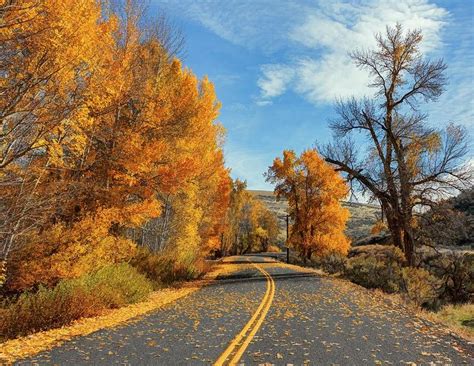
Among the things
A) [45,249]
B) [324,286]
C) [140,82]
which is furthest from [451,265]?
[45,249]

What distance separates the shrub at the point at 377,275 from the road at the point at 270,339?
6082mm

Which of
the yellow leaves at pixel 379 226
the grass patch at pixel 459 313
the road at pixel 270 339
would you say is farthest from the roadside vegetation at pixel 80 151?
the yellow leaves at pixel 379 226

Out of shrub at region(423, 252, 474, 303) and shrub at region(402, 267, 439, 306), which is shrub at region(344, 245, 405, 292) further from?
shrub at region(423, 252, 474, 303)

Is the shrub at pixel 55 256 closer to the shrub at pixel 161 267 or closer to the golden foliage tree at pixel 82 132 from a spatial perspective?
the golden foliage tree at pixel 82 132

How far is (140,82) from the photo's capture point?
14148 mm

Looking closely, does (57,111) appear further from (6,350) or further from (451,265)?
(451,265)

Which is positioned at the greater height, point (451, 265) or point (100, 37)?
point (100, 37)

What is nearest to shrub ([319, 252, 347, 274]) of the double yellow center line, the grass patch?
the grass patch

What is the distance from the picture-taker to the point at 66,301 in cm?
958

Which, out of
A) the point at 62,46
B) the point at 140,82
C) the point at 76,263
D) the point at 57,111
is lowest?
the point at 76,263

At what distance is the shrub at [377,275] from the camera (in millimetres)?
17641

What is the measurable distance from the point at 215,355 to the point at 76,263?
630cm

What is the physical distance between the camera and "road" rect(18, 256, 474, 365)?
603cm

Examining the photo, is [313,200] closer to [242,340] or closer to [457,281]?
[457,281]
